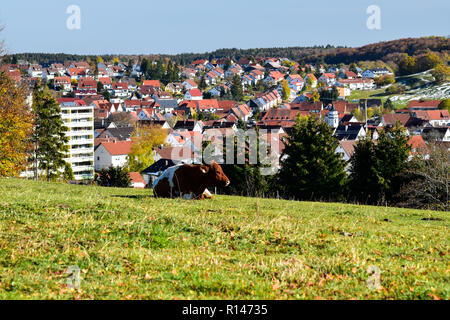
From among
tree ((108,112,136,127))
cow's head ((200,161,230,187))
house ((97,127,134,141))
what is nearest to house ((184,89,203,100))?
tree ((108,112,136,127))

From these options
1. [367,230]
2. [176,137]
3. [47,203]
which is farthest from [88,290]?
[176,137]

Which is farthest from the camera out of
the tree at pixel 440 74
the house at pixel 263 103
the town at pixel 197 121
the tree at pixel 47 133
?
the tree at pixel 440 74

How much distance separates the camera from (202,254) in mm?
8336

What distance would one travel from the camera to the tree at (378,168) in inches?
1379

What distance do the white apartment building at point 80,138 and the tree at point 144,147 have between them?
10.8 metres

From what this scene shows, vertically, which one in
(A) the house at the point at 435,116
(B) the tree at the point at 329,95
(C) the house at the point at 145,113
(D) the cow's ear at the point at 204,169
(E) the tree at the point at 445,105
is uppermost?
(B) the tree at the point at 329,95

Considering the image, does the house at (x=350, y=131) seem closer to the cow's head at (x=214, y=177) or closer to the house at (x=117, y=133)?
the house at (x=117, y=133)

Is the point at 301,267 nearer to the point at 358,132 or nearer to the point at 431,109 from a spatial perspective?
the point at 358,132

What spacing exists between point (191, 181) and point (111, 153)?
73483 mm

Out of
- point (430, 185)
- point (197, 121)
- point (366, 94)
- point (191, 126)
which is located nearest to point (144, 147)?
point (191, 126)

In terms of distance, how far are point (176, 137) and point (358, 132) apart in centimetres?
3478

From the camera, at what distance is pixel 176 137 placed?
321 ft

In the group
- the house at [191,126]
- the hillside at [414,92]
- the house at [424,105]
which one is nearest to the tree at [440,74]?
the hillside at [414,92]

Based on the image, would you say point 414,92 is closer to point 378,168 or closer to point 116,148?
point 116,148
